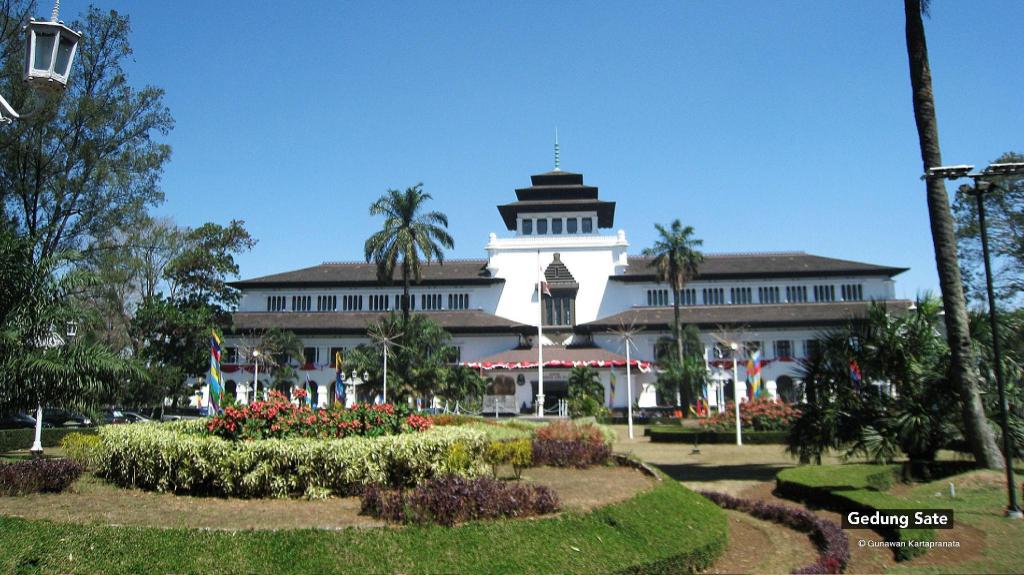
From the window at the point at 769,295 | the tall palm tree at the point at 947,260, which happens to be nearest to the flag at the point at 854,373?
the tall palm tree at the point at 947,260

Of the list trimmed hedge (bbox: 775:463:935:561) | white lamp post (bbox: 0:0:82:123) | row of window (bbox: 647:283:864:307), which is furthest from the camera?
row of window (bbox: 647:283:864:307)

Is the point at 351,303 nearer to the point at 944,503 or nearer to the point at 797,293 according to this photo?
the point at 797,293

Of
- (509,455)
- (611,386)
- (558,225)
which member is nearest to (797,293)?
(611,386)

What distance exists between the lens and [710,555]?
9922 mm

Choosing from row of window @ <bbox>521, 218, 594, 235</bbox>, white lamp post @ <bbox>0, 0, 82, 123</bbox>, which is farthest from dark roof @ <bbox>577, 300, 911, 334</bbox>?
white lamp post @ <bbox>0, 0, 82, 123</bbox>

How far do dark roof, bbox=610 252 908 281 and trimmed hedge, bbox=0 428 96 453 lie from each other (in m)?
38.7

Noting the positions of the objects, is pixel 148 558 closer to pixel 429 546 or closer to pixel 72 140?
pixel 429 546

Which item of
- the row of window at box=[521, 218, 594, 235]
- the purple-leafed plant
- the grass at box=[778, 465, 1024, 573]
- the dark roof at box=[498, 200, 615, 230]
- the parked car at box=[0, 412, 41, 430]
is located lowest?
the purple-leafed plant

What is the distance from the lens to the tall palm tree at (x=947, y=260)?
53.3ft

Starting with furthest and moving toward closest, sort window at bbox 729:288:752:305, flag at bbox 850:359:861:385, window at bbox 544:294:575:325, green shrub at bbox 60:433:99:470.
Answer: window at bbox 544:294:575:325 → window at bbox 729:288:752:305 → flag at bbox 850:359:861:385 → green shrub at bbox 60:433:99:470

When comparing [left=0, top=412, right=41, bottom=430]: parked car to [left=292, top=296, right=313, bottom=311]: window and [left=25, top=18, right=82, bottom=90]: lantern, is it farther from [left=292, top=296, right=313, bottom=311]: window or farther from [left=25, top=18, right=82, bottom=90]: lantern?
[left=25, top=18, right=82, bottom=90]: lantern

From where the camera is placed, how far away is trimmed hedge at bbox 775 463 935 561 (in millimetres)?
10102

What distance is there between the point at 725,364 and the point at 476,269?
21.7 m

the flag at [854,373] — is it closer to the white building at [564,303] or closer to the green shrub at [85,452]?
the green shrub at [85,452]
